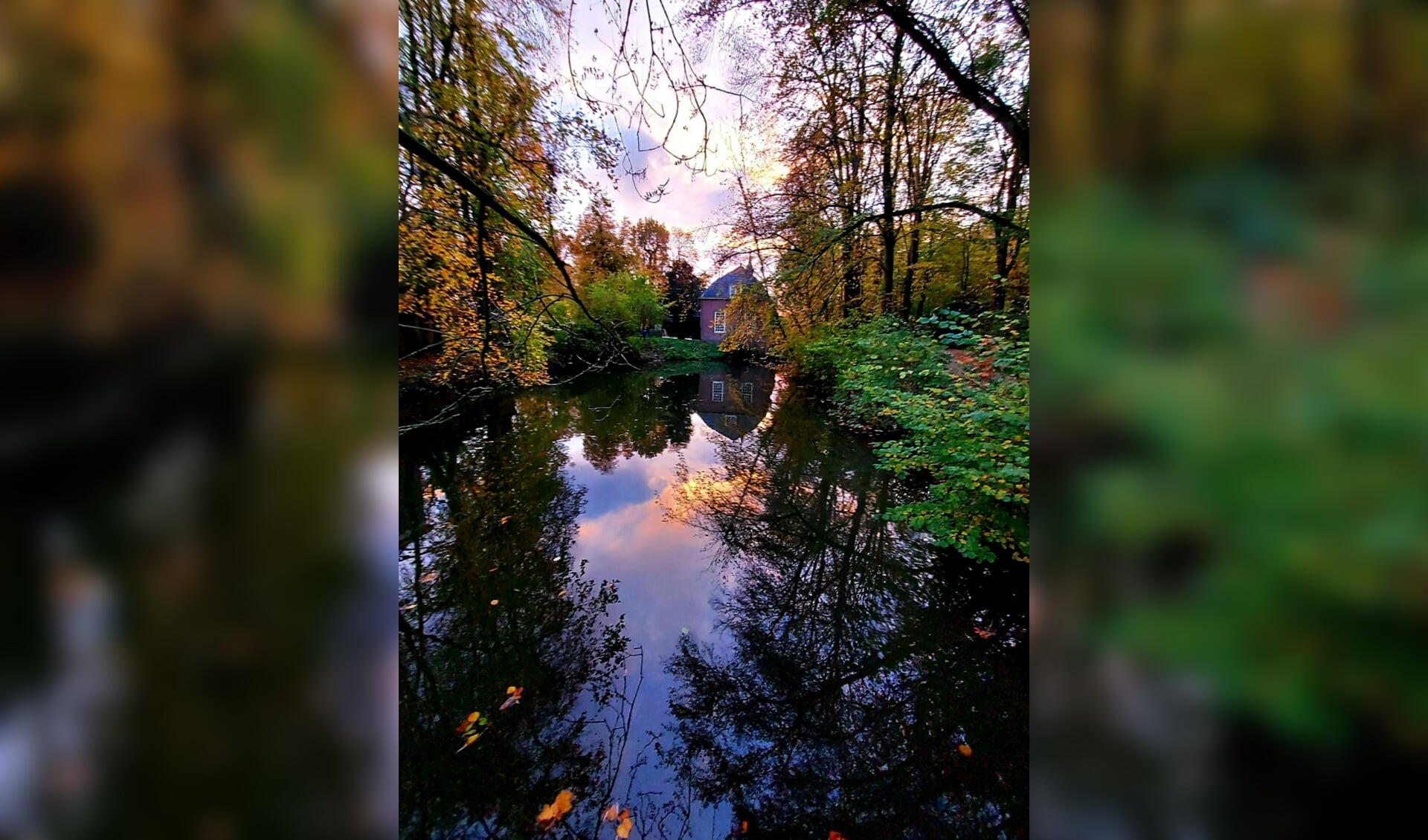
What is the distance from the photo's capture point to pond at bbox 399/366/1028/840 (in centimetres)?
254

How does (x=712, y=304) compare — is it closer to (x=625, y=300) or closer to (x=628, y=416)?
(x=625, y=300)

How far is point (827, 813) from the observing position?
97.7 inches

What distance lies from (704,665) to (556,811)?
1452 millimetres

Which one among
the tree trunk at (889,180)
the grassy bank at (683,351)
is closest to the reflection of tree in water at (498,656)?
the tree trunk at (889,180)

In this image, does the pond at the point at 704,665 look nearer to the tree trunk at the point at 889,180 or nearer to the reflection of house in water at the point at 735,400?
the tree trunk at the point at 889,180

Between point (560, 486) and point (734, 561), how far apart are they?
12.5 ft

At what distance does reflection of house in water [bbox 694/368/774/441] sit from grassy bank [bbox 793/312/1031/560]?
19.4 feet

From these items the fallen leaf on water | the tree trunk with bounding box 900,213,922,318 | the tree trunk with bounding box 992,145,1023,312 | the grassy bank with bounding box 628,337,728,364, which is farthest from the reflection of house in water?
the fallen leaf on water

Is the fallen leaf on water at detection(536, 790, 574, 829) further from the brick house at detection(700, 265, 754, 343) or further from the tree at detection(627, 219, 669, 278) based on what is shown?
the brick house at detection(700, 265, 754, 343)
